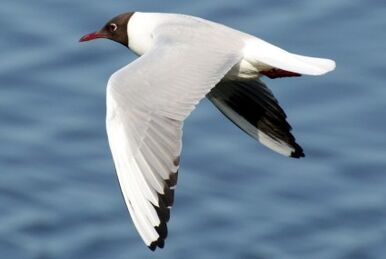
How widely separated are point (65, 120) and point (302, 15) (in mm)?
2072

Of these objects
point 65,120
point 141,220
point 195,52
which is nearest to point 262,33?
point 65,120

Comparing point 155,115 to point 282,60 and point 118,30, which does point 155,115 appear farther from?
point 118,30

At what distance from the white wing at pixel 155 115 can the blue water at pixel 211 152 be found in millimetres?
2653

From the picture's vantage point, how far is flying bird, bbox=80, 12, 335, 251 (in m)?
11.7

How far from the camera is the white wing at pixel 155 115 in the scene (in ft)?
38.4

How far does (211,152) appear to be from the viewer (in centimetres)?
1550

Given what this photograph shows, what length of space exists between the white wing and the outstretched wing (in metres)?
0.72

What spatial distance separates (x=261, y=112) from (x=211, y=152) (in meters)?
2.13

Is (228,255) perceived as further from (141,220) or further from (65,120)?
(141,220)

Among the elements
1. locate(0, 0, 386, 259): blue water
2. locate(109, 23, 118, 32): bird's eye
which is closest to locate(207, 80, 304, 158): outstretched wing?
locate(109, 23, 118, 32): bird's eye

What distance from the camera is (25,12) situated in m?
16.7

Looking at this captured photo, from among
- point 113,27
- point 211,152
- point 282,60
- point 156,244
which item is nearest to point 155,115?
point 156,244

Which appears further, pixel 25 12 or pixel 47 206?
pixel 25 12

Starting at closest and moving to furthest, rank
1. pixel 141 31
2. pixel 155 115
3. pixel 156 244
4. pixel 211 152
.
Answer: pixel 156 244, pixel 155 115, pixel 141 31, pixel 211 152
